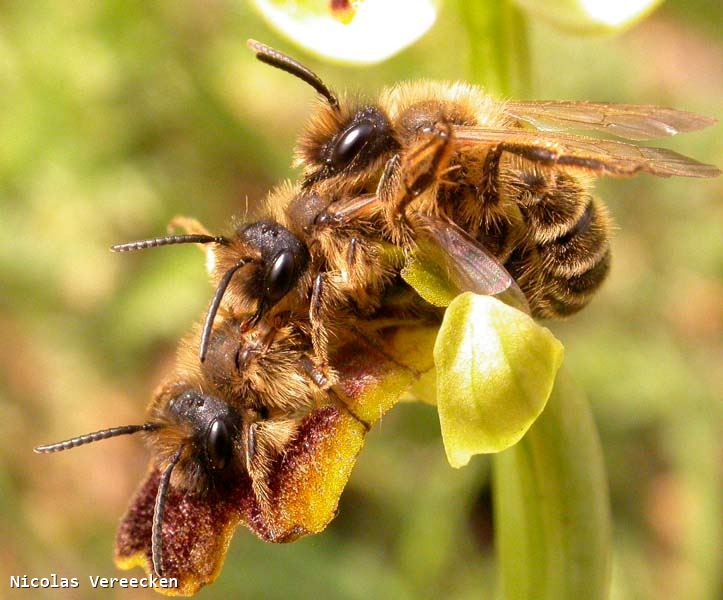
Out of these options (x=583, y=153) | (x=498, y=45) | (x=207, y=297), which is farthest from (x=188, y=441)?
(x=207, y=297)

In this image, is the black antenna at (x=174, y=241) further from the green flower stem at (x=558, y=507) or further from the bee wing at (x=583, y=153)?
the green flower stem at (x=558, y=507)

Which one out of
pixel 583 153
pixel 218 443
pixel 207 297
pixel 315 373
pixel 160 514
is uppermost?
pixel 583 153

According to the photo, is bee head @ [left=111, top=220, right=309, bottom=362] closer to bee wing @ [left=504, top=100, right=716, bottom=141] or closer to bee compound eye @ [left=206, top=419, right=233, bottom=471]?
bee compound eye @ [left=206, top=419, right=233, bottom=471]

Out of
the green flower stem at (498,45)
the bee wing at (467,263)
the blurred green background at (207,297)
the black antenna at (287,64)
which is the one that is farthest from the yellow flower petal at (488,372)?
the blurred green background at (207,297)

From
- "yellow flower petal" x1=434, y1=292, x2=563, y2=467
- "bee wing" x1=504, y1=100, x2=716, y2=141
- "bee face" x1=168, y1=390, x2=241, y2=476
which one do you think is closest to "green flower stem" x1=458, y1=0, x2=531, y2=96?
"bee wing" x1=504, y1=100, x2=716, y2=141

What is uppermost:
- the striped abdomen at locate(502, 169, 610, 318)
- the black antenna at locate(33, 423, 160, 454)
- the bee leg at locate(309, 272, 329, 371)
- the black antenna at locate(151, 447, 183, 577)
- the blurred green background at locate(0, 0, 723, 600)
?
the striped abdomen at locate(502, 169, 610, 318)

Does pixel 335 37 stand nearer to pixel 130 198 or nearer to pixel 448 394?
pixel 448 394

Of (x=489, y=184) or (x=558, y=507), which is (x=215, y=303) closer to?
(x=489, y=184)
